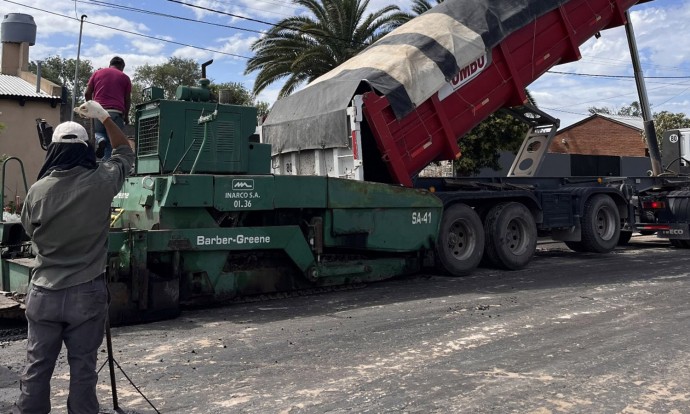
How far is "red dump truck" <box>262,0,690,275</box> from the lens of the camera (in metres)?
8.88

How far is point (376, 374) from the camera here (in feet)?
Result: 16.1

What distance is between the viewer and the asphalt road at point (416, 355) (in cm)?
436

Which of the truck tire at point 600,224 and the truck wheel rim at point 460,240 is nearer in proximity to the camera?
the truck wheel rim at point 460,240

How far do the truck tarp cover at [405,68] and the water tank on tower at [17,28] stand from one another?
1882 centimetres

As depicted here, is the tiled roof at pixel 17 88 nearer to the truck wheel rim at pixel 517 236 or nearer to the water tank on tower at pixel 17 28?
the water tank on tower at pixel 17 28

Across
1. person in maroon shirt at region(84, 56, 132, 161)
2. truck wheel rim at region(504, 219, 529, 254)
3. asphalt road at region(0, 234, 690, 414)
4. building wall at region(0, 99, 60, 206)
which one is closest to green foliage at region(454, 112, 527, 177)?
truck wheel rim at region(504, 219, 529, 254)

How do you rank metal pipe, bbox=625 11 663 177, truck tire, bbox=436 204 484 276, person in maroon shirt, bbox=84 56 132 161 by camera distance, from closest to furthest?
person in maroon shirt, bbox=84 56 132 161 → truck tire, bbox=436 204 484 276 → metal pipe, bbox=625 11 663 177

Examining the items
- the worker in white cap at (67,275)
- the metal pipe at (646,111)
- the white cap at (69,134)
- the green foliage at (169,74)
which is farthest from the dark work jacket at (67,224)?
the green foliage at (169,74)

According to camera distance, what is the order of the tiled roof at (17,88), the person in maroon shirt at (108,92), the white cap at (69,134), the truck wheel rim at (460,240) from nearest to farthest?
the white cap at (69,134), the person in maroon shirt at (108,92), the truck wheel rim at (460,240), the tiled roof at (17,88)

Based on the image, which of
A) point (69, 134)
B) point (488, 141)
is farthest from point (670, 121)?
point (69, 134)

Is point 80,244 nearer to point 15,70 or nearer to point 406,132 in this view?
point 406,132

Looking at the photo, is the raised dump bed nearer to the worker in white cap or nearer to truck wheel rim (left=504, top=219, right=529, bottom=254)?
truck wheel rim (left=504, top=219, right=529, bottom=254)

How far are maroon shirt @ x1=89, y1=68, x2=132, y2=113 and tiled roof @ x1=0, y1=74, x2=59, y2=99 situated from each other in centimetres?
1573

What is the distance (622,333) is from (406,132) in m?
4.14
